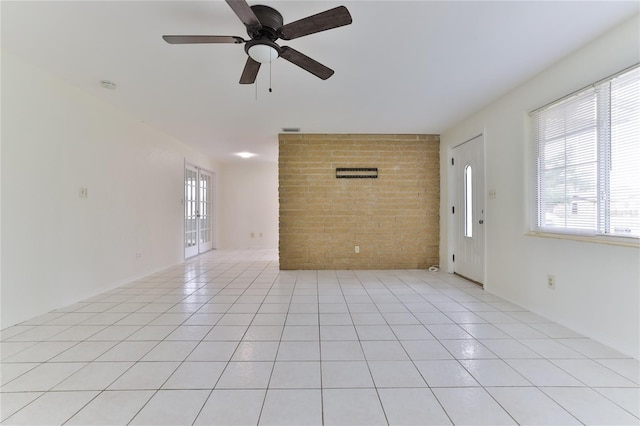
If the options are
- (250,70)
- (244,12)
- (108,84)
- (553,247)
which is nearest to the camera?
(244,12)

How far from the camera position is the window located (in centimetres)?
203

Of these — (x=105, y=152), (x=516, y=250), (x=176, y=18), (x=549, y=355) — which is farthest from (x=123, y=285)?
(x=516, y=250)

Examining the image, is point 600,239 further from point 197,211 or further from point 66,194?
point 197,211

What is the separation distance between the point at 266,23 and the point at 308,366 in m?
2.45

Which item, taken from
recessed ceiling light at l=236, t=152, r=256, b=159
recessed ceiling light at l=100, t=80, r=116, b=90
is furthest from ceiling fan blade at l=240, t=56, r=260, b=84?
recessed ceiling light at l=236, t=152, r=256, b=159

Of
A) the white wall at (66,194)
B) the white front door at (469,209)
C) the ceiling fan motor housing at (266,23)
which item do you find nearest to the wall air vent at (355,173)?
the white front door at (469,209)

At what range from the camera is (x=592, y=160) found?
90.7 inches

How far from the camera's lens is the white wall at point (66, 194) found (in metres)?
2.55

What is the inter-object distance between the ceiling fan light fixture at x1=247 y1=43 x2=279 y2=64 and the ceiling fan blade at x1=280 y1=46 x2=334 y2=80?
7 centimetres

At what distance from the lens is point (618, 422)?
139 centimetres

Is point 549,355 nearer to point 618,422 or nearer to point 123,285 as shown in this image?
point 618,422

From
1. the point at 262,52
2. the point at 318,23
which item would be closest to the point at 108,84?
the point at 262,52

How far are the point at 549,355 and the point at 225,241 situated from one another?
756 centimetres

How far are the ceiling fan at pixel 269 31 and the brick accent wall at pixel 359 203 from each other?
2769 mm
